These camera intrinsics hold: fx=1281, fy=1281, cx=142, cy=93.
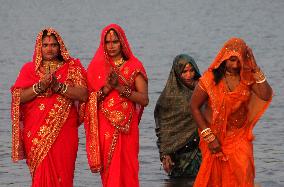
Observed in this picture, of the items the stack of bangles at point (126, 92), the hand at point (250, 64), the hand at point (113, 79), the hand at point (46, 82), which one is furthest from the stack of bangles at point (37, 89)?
the hand at point (250, 64)

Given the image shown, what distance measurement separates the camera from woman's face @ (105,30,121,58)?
1142 centimetres

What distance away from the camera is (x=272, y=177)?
14.6m

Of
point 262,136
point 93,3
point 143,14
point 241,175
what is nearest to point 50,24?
point 143,14

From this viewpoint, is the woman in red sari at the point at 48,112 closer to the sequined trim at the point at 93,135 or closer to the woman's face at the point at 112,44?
the sequined trim at the point at 93,135

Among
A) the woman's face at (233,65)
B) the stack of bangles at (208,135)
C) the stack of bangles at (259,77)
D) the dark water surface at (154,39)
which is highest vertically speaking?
the woman's face at (233,65)

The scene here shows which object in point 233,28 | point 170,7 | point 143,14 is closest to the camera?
point 233,28

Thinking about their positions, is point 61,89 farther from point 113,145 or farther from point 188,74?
point 188,74

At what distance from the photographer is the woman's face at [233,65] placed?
421 inches

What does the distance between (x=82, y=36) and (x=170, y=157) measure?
30364 millimetres

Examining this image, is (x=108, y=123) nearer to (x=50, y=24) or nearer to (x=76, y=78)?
(x=76, y=78)

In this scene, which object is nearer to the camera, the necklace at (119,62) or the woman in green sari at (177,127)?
the necklace at (119,62)

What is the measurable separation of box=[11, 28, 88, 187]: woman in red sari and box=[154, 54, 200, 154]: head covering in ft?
8.03

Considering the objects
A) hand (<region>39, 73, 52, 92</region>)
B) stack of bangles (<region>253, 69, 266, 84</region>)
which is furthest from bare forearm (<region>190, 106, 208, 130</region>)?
hand (<region>39, 73, 52, 92</region>)

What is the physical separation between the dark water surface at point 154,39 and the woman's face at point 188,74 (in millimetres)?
1109
